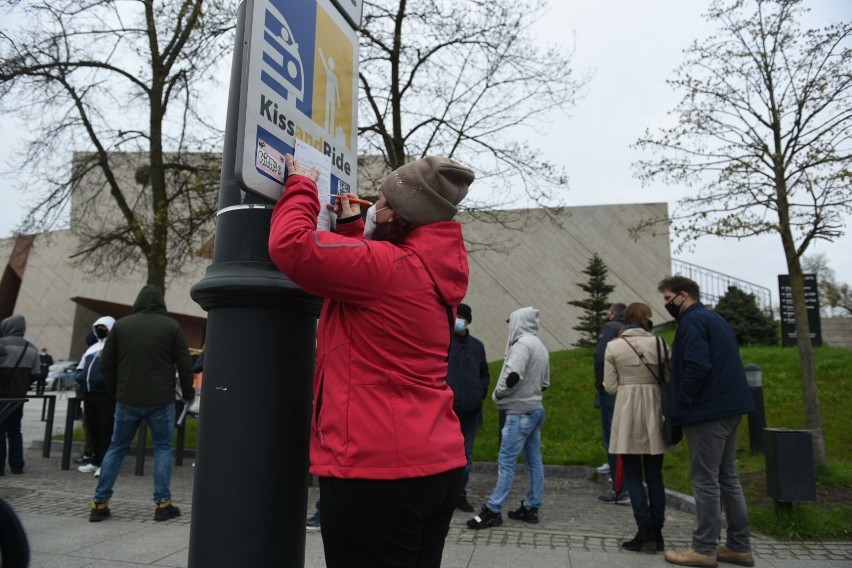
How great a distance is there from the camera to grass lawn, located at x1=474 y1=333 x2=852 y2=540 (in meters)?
5.57

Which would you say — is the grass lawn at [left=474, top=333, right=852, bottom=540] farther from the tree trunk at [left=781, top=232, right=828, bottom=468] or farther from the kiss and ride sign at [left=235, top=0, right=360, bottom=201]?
the kiss and ride sign at [left=235, top=0, right=360, bottom=201]

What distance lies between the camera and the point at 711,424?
15.4 ft

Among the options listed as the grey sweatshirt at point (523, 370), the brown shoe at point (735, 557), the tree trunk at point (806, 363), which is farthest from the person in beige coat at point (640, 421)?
the tree trunk at point (806, 363)

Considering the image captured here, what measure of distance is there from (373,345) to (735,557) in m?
4.13

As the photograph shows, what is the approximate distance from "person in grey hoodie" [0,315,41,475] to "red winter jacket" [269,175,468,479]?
24.6 feet

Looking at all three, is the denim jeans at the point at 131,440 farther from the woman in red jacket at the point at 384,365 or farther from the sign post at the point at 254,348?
the woman in red jacket at the point at 384,365

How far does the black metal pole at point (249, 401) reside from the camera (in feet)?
6.16

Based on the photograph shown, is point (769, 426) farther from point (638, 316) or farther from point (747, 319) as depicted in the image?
point (747, 319)

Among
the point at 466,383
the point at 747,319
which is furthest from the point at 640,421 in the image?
the point at 747,319

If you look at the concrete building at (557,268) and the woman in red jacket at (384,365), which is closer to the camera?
the woman in red jacket at (384,365)

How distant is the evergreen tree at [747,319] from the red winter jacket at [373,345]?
21.6 meters

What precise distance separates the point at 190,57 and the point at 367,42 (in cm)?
307

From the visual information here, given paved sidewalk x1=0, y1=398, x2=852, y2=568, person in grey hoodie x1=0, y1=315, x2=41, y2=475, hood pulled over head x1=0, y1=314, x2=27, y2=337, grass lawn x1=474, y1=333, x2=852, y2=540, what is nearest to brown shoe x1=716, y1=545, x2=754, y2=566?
paved sidewalk x1=0, y1=398, x2=852, y2=568

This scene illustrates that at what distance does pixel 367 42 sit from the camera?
10.9 meters
